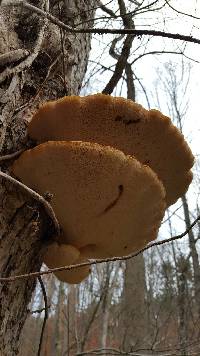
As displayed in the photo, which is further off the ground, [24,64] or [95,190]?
[24,64]

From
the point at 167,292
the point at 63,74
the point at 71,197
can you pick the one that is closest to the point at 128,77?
the point at 63,74

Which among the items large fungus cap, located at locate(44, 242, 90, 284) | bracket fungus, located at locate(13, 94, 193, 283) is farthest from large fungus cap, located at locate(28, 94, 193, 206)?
large fungus cap, located at locate(44, 242, 90, 284)

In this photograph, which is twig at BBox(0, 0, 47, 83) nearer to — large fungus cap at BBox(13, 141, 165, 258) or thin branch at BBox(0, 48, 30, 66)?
thin branch at BBox(0, 48, 30, 66)

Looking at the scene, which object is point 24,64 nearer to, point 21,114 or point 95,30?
point 21,114

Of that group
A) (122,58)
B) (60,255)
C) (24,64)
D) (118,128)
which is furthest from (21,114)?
(122,58)

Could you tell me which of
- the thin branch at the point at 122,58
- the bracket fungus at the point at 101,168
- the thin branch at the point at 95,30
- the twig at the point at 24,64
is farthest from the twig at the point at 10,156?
the thin branch at the point at 122,58

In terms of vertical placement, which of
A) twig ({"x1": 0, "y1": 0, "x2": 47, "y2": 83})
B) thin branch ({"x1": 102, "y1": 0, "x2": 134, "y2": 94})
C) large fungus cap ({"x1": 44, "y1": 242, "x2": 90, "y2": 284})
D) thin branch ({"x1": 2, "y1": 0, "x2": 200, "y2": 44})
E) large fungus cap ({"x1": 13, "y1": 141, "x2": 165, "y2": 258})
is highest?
thin branch ({"x1": 102, "y1": 0, "x2": 134, "y2": 94})

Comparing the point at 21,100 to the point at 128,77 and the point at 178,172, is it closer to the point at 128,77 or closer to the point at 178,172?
the point at 178,172
